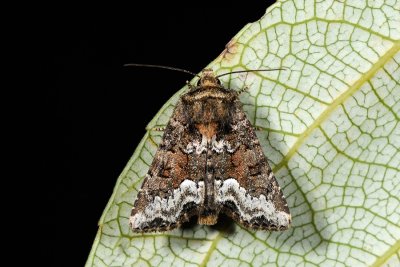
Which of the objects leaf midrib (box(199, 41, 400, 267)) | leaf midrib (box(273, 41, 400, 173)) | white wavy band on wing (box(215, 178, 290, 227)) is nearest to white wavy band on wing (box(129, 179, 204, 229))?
white wavy band on wing (box(215, 178, 290, 227))

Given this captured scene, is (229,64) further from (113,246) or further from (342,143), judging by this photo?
(113,246)

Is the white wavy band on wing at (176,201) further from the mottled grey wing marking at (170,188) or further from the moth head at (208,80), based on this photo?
the moth head at (208,80)

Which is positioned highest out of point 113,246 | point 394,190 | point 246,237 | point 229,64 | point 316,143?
point 229,64

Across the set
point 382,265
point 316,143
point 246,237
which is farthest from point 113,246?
point 382,265

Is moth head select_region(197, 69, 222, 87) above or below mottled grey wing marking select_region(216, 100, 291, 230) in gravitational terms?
above

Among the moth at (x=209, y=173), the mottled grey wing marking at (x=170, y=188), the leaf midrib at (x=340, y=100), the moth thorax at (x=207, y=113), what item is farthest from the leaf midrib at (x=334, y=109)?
the moth thorax at (x=207, y=113)

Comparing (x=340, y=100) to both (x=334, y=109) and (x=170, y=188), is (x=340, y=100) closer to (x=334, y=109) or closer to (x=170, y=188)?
(x=334, y=109)

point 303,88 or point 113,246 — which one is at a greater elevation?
point 303,88

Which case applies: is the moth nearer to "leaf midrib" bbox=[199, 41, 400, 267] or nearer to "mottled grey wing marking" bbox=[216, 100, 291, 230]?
"mottled grey wing marking" bbox=[216, 100, 291, 230]
